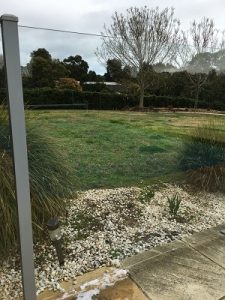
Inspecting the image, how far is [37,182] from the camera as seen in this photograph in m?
2.01

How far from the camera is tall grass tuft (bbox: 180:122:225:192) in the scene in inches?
122

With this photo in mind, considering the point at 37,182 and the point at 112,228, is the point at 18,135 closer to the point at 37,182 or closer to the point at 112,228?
the point at 37,182

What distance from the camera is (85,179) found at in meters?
3.31

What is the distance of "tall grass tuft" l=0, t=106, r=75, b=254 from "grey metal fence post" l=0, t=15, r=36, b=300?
60cm

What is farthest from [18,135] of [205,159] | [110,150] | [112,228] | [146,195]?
[110,150]

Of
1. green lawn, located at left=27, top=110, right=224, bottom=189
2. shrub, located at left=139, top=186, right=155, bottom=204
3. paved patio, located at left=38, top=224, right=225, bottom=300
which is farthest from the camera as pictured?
green lawn, located at left=27, top=110, right=224, bottom=189

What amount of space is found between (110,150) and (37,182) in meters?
2.79

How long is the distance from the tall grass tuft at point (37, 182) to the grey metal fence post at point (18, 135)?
1.98 feet

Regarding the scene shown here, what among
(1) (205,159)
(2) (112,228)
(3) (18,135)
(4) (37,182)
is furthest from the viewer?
(1) (205,159)

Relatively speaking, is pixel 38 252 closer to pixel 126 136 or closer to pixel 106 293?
pixel 106 293

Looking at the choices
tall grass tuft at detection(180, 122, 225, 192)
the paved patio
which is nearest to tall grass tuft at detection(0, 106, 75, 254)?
the paved patio

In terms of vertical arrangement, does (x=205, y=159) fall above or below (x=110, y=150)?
above

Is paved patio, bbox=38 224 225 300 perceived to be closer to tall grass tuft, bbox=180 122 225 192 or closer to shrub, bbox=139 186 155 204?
shrub, bbox=139 186 155 204

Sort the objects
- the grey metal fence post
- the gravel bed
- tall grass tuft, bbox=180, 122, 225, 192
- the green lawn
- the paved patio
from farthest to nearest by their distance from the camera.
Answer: the green lawn < tall grass tuft, bbox=180, 122, 225, 192 < the gravel bed < the paved patio < the grey metal fence post
